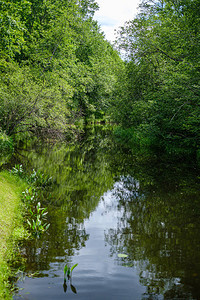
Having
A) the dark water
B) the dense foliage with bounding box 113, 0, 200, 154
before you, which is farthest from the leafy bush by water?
the dense foliage with bounding box 113, 0, 200, 154

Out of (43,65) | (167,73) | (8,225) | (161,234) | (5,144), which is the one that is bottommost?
(161,234)

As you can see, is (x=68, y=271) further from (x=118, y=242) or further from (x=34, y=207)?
(x=34, y=207)

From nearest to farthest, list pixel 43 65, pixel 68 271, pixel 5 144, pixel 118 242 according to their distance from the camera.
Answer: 1. pixel 68 271
2. pixel 118 242
3. pixel 5 144
4. pixel 43 65

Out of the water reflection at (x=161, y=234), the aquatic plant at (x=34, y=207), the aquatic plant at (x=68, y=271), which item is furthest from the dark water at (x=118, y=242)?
the aquatic plant at (x=34, y=207)

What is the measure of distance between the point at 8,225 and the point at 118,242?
248 cm

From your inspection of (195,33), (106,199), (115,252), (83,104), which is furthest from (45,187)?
(83,104)

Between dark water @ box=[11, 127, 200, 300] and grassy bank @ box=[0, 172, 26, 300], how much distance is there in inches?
9.9

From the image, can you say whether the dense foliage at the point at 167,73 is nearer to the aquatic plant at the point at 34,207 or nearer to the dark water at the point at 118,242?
the dark water at the point at 118,242

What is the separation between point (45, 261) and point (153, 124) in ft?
39.7

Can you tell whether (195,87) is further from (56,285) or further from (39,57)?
(39,57)

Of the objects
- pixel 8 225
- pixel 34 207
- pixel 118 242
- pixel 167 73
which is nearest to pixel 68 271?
pixel 118 242

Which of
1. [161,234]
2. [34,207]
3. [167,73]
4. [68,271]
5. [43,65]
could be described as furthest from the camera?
[43,65]

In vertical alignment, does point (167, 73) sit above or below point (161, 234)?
above

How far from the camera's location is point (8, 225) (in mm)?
5656
